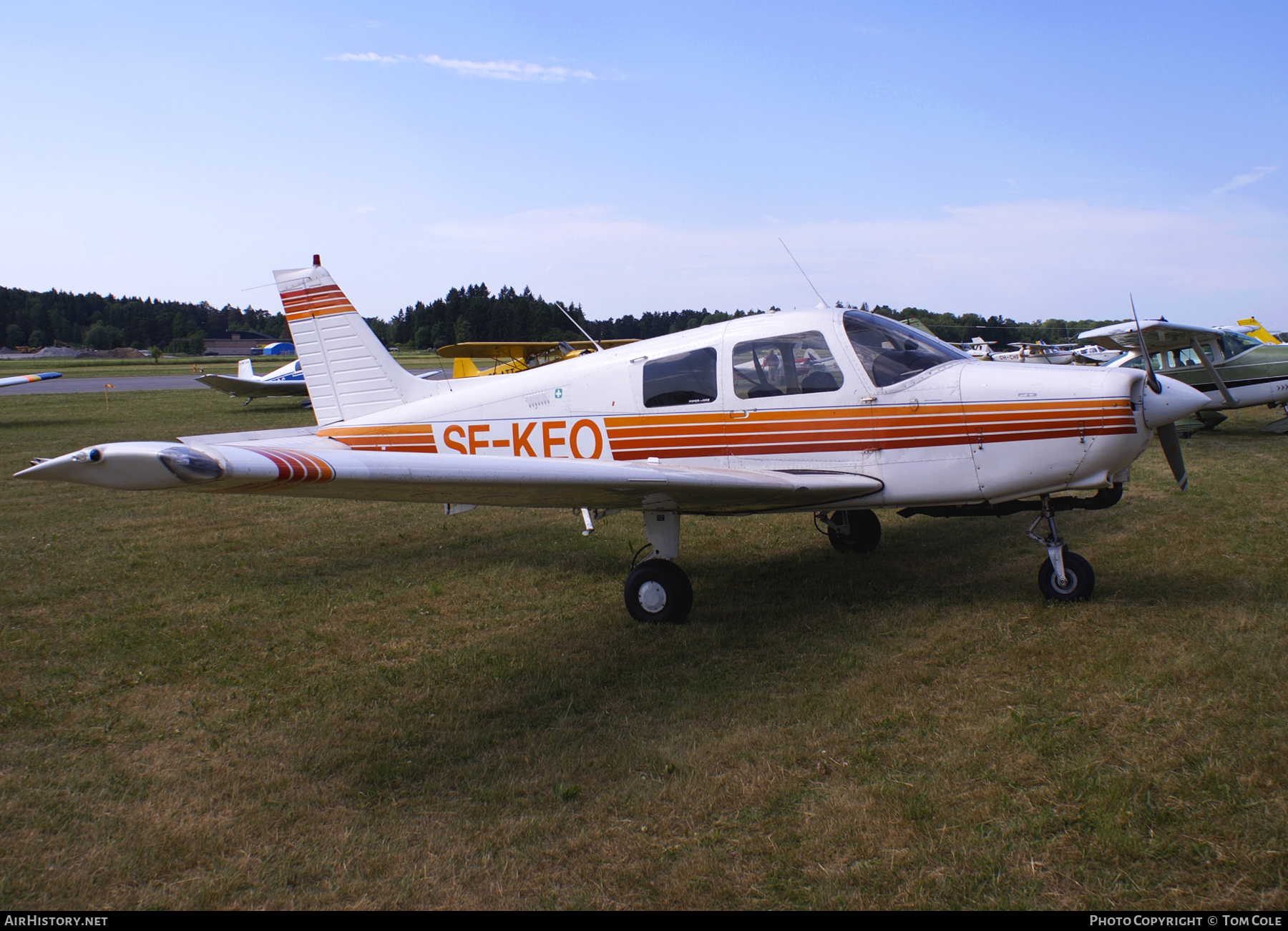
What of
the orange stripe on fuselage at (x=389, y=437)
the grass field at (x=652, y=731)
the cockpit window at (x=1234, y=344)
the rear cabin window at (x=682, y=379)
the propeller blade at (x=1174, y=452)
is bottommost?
the grass field at (x=652, y=731)

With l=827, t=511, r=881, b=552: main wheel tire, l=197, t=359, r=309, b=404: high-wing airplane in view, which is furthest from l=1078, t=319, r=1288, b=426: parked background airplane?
l=197, t=359, r=309, b=404: high-wing airplane

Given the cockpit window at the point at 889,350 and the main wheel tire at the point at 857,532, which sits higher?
the cockpit window at the point at 889,350

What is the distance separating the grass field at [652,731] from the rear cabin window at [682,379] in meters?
1.56

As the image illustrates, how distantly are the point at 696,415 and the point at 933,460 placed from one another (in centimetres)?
167

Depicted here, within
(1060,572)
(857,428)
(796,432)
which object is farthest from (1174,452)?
(796,432)

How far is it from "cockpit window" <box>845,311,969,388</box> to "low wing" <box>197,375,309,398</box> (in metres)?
23.4

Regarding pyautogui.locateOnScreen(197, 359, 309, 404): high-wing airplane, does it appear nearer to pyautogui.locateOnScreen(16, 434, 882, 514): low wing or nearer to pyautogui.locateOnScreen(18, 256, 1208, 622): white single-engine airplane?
pyautogui.locateOnScreen(18, 256, 1208, 622): white single-engine airplane

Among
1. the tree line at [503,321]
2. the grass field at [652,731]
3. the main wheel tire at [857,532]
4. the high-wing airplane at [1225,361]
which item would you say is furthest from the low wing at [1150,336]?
the tree line at [503,321]

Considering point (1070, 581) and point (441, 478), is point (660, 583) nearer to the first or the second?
point (441, 478)

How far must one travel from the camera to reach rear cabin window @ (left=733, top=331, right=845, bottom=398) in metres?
5.49

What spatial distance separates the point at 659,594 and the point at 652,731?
1.67 meters

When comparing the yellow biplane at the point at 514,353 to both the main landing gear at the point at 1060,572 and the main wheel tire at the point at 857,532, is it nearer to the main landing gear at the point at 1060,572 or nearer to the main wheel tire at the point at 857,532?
the main wheel tire at the point at 857,532

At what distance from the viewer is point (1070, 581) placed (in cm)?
545

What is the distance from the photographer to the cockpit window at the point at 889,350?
213 inches
